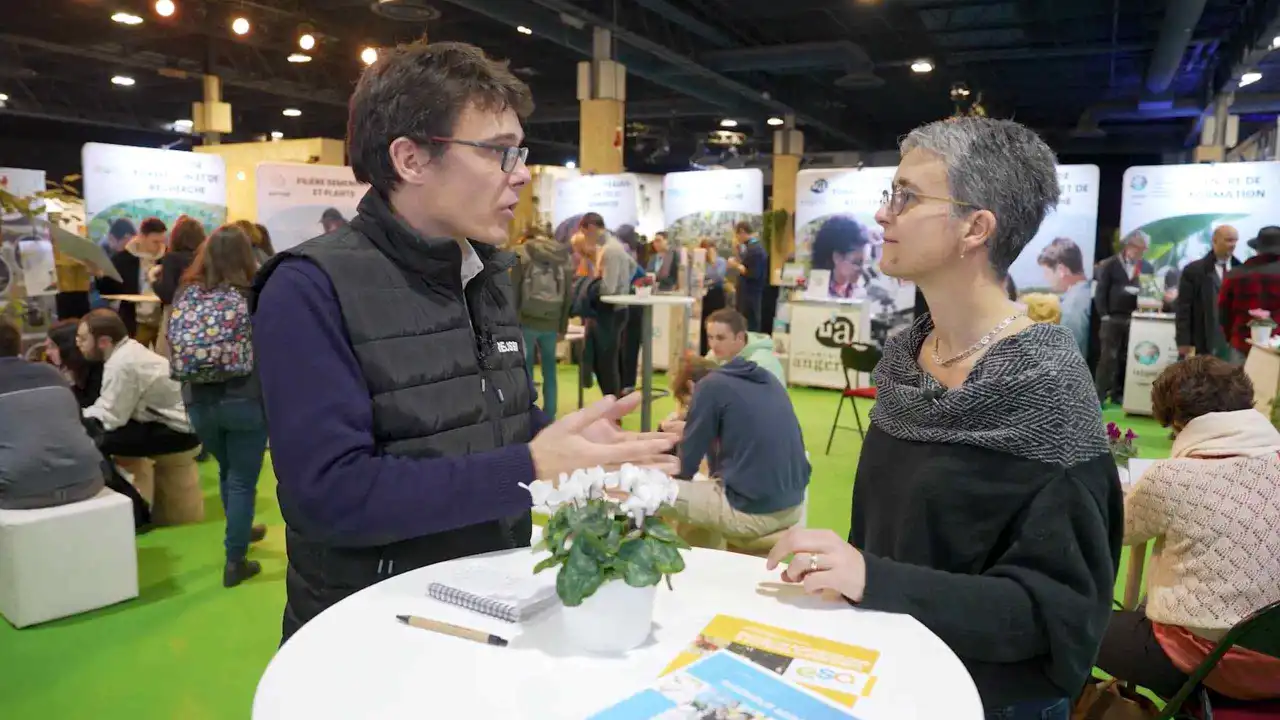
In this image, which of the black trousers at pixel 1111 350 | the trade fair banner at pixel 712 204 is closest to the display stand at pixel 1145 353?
the black trousers at pixel 1111 350

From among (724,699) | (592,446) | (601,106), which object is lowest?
(724,699)

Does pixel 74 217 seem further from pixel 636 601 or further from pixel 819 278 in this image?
pixel 636 601

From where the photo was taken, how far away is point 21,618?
3445 millimetres

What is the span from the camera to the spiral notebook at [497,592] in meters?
1.22

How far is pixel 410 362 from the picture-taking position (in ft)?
4.38

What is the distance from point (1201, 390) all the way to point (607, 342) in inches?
210

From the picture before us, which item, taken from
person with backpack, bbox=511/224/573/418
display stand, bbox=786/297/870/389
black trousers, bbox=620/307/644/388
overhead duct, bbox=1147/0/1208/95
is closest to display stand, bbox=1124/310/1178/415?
display stand, bbox=786/297/870/389

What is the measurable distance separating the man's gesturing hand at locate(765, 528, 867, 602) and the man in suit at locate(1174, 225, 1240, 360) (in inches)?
270

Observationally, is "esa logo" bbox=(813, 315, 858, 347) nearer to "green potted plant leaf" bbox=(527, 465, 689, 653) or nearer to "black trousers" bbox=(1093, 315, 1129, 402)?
"black trousers" bbox=(1093, 315, 1129, 402)

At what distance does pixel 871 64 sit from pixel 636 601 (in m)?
11.6

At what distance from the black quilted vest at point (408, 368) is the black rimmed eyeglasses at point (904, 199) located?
70cm

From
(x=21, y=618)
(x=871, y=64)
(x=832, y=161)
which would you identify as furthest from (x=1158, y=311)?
(x=832, y=161)

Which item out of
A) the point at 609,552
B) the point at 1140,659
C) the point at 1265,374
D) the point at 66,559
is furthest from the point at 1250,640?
the point at 1265,374

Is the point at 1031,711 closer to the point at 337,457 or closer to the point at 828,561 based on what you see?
the point at 828,561
